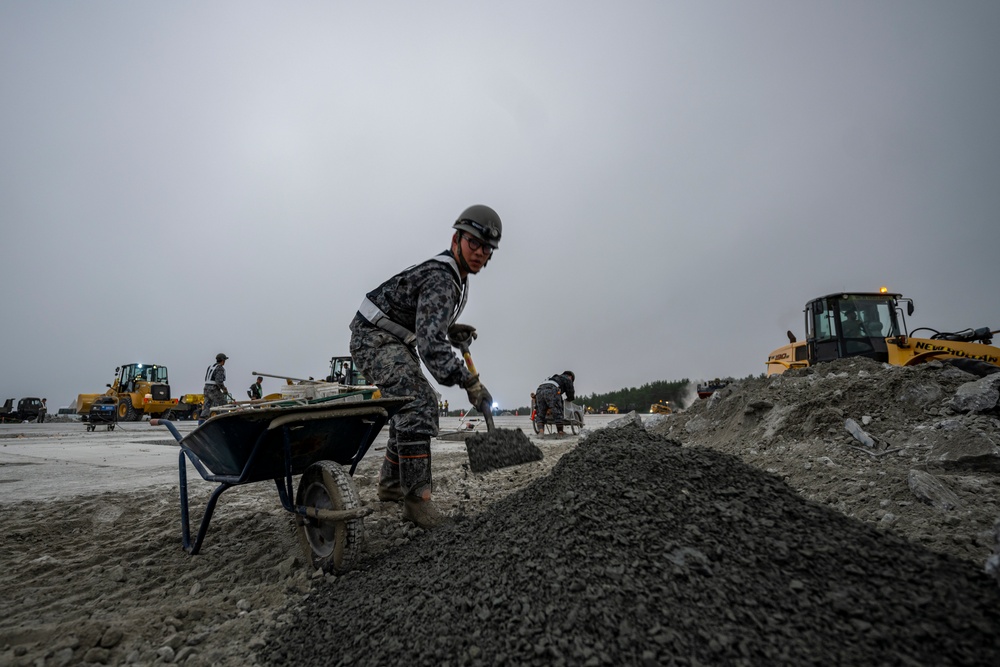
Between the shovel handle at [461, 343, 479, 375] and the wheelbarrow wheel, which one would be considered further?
the shovel handle at [461, 343, 479, 375]

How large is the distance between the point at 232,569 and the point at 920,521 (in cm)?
371

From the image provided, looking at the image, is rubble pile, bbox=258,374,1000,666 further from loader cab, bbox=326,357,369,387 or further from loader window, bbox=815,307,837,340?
loader cab, bbox=326,357,369,387

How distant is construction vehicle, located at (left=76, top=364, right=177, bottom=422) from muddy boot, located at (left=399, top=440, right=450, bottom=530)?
77.5 feet

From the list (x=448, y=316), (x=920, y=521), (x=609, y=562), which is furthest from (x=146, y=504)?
(x=920, y=521)

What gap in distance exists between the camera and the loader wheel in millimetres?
20672

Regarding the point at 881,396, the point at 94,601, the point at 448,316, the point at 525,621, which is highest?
the point at 448,316

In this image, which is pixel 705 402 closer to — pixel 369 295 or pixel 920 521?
pixel 920 521

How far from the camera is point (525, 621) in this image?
1.52 meters

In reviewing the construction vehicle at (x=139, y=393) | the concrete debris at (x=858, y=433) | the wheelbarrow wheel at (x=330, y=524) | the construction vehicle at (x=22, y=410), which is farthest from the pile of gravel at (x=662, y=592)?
the construction vehicle at (x=22, y=410)

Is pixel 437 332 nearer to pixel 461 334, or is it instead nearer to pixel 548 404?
pixel 461 334

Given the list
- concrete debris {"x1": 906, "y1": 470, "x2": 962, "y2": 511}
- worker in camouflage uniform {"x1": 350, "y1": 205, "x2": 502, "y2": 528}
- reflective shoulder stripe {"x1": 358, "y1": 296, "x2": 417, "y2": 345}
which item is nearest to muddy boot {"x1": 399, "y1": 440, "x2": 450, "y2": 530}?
worker in camouflage uniform {"x1": 350, "y1": 205, "x2": 502, "y2": 528}

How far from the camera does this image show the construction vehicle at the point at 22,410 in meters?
29.8

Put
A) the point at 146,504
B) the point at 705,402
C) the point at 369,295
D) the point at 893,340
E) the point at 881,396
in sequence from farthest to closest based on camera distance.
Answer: the point at 893,340 < the point at 705,402 < the point at 881,396 < the point at 146,504 < the point at 369,295

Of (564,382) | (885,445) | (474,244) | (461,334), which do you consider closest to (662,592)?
(474,244)
